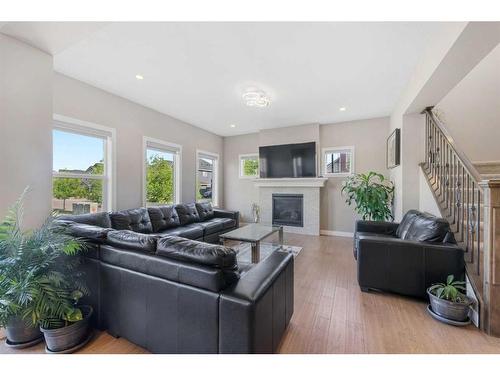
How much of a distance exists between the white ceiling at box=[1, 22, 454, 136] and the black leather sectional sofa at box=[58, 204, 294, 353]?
186 centimetres

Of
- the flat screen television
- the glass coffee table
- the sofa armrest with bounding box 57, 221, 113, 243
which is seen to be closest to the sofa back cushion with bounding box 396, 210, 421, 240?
the glass coffee table

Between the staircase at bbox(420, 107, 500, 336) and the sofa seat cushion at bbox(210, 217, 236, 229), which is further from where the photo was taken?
the sofa seat cushion at bbox(210, 217, 236, 229)

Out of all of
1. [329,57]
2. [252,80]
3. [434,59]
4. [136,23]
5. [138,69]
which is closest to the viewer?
[136,23]

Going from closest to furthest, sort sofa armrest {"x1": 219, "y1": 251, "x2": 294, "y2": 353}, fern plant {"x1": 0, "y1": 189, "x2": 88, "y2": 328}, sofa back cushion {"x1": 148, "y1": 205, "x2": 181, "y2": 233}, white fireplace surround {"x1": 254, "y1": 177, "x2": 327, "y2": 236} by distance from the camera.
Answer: sofa armrest {"x1": 219, "y1": 251, "x2": 294, "y2": 353}, fern plant {"x1": 0, "y1": 189, "x2": 88, "y2": 328}, sofa back cushion {"x1": 148, "y1": 205, "x2": 181, "y2": 233}, white fireplace surround {"x1": 254, "y1": 177, "x2": 327, "y2": 236}

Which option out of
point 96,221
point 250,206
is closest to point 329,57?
point 96,221

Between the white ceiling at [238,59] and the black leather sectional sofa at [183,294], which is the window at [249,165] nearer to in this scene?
the white ceiling at [238,59]

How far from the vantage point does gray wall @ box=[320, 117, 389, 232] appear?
4.77 m

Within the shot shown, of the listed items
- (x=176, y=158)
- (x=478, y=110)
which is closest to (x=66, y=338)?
(x=176, y=158)

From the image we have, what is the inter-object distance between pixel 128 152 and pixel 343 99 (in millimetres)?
3938

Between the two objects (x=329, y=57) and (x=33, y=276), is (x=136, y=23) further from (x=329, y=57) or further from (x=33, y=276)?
(x=33, y=276)

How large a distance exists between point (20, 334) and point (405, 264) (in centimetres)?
340

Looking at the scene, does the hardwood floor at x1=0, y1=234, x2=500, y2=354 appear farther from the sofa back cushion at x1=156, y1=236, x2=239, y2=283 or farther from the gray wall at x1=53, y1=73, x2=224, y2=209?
the gray wall at x1=53, y1=73, x2=224, y2=209
